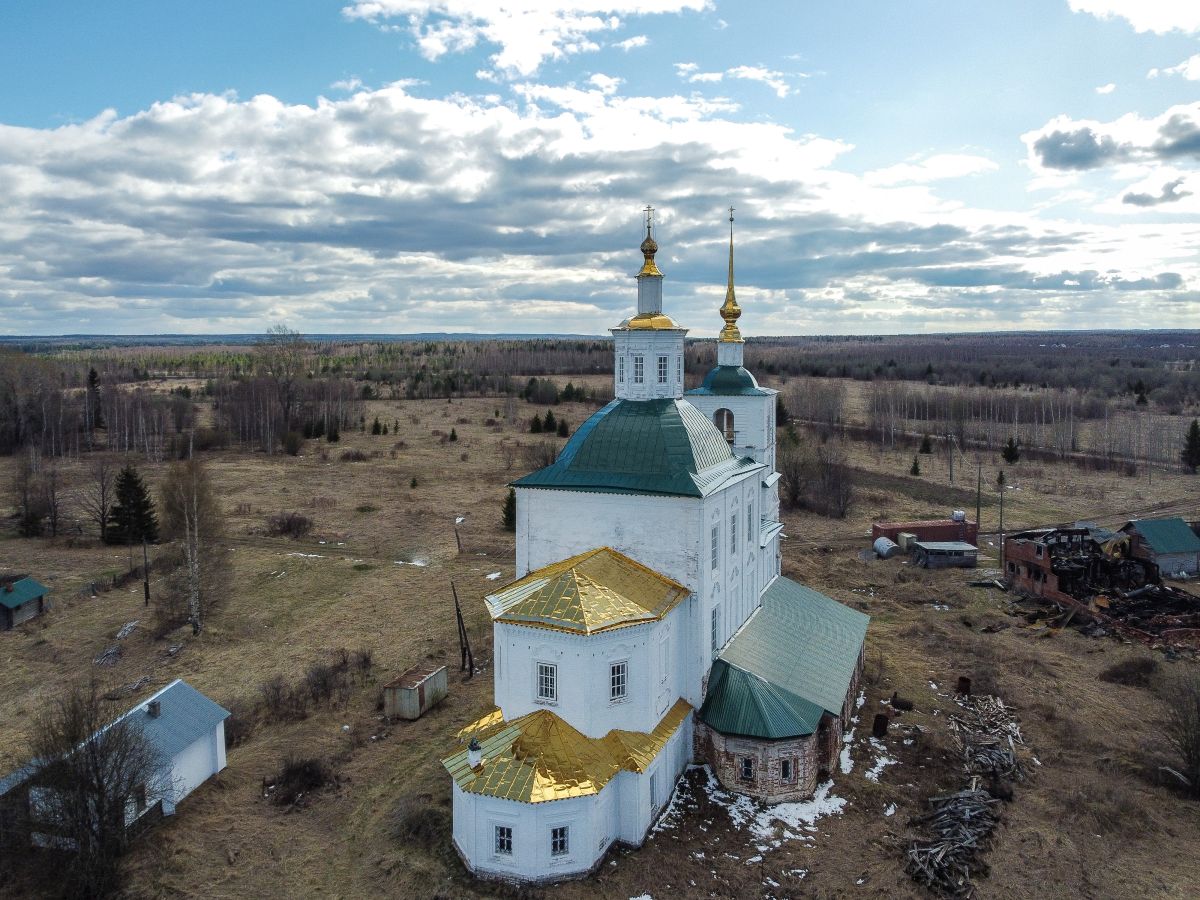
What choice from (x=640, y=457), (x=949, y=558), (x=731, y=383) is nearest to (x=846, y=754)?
(x=640, y=457)

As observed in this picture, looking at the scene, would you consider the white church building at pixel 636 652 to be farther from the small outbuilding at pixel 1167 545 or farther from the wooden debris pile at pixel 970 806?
the small outbuilding at pixel 1167 545

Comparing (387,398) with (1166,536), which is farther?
(387,398)

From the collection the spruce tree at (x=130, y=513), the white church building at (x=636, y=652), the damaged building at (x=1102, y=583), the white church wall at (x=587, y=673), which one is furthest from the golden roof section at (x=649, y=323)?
the spruce tree at (x=130, y=513)

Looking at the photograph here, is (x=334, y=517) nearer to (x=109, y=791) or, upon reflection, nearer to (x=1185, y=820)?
(x=109, y=791)

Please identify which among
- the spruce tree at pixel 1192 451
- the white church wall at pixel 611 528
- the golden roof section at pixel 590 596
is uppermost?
the white church wall at pixel 611 528

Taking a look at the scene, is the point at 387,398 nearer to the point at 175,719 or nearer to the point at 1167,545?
the point at 1167,545

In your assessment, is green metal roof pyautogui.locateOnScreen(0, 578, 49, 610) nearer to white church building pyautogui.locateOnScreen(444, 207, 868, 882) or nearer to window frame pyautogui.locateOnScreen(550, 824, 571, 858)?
white church building pyautogui.locateOnScreen(444, 207, 868, 882)
